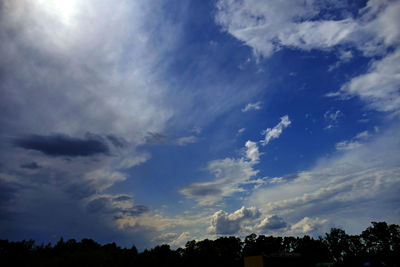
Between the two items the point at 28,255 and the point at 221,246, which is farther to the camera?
the point at 221,246

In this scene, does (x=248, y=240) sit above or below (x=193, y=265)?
above

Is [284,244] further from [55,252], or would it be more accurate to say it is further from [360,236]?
[55,252]

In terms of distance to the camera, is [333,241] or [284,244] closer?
[333,241]

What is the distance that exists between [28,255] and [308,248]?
12021 centimetres

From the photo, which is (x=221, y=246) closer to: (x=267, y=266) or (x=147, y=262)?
(x=267, y=266)

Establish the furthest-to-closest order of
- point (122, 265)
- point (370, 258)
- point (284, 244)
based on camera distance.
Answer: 1. point (284, 244)
2. point (122, 265)
3. point (370, 258)

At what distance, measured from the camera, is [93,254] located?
31.3m

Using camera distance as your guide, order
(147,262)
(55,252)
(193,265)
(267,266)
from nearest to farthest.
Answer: (147,262)
(55,252)
(267,266)
(193,265)

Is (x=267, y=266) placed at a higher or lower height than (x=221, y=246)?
lower

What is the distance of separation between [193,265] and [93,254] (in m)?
80.0

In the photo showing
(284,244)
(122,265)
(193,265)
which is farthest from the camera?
(284,244)

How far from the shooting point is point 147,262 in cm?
3584

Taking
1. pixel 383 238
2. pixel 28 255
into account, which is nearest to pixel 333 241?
pixel 383 238

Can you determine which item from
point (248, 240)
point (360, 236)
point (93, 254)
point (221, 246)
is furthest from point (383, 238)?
point (93, 254)
